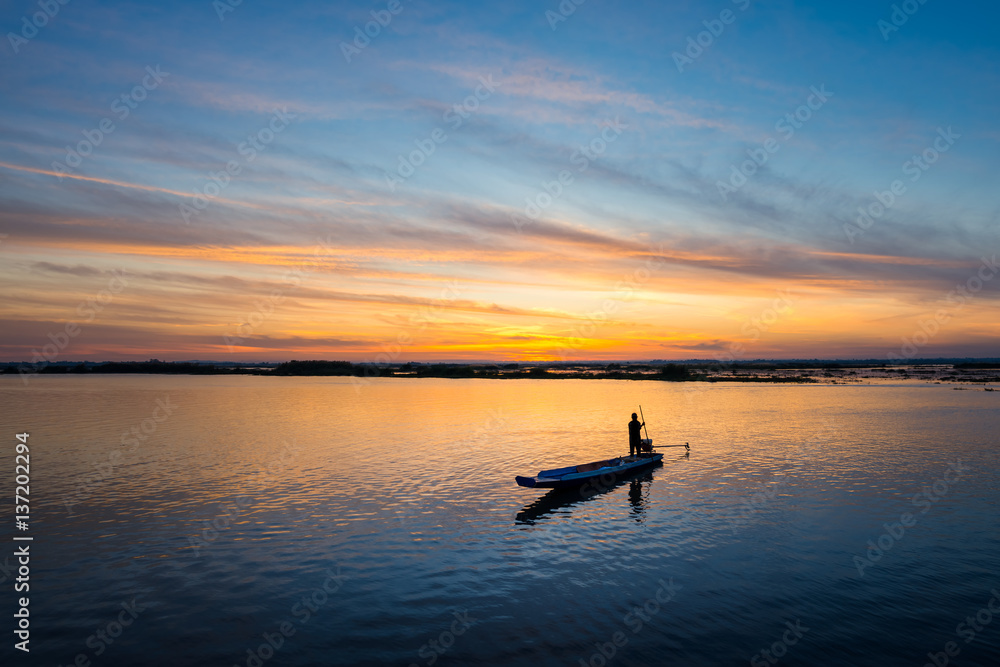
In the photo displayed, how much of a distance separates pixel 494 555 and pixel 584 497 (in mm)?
9551

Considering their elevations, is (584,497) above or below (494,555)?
below

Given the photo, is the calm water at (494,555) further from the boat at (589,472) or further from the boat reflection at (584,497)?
the boat at (589,472)

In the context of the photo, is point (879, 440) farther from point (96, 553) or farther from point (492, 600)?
point (96, 553)

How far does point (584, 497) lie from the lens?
2614cm

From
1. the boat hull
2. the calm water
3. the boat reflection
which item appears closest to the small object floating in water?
the boat hull

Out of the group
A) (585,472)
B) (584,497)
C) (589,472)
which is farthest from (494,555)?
(589,472)

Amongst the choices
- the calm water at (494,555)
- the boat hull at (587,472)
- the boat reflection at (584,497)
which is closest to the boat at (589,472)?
the boat hull at (587,472)

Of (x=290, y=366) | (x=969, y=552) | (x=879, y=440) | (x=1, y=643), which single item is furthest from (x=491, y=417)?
(x=290, y=366)

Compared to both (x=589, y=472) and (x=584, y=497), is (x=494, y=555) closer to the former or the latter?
(x=584, y=497)

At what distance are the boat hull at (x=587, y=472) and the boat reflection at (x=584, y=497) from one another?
36 cm

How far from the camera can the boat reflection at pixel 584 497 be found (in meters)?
22.4

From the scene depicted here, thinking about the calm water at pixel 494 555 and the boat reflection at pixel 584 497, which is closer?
the calm water at pixel 494 555

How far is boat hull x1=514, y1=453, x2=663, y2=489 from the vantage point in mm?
25172

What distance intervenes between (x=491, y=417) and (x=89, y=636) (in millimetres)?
44196
